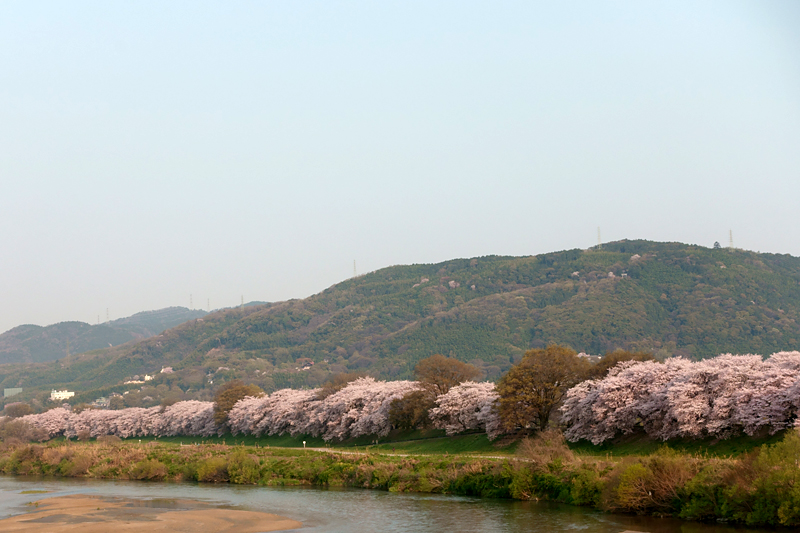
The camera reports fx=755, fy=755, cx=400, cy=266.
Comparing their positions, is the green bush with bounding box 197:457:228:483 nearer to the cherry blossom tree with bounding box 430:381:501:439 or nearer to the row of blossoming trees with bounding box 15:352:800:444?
the cherry blossom tree with bounding box 430:381:501:439

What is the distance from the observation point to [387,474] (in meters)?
54.6

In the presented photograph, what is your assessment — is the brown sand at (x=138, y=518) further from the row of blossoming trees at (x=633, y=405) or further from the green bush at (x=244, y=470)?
the row of blossoming trees at (x=633, y=405)

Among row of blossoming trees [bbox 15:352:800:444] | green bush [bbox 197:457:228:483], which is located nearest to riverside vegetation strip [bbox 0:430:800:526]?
green bush [bbox 197:457:228:483]

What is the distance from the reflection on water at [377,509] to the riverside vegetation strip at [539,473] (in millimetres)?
966

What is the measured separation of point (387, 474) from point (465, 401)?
79.9 feet

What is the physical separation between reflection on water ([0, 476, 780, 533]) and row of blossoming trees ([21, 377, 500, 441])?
22.9 meters

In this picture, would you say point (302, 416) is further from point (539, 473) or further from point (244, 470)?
point (539, 473)

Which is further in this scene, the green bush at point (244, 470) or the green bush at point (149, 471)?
the green bush at point (149, 471)

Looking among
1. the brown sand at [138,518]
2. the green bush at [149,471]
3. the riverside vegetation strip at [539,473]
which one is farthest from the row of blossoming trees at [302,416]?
the brown sand at [138,518]

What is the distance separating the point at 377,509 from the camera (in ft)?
148

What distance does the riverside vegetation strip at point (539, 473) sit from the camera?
32.7 meters

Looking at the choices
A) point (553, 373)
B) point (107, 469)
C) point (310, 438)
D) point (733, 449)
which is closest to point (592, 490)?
point (733, 449)

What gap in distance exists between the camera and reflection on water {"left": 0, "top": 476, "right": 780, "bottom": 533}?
3669 centimetres

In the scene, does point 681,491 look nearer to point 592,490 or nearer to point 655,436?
point 592,490
